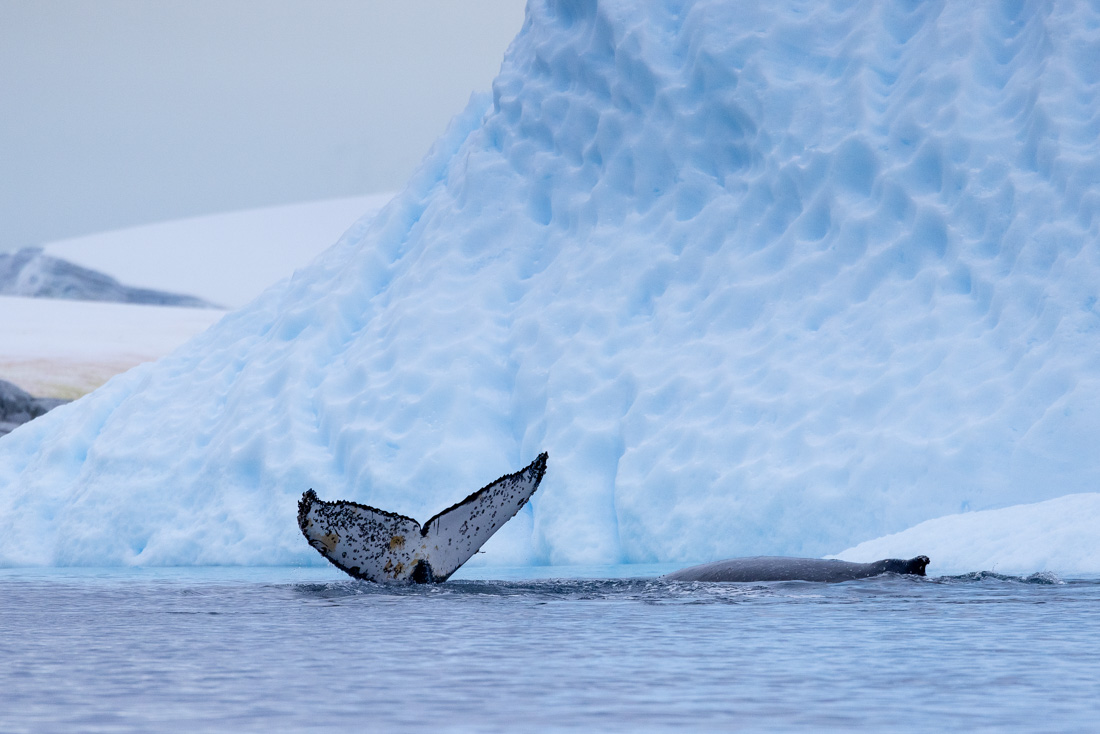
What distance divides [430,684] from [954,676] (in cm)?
182

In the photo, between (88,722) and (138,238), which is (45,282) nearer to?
(138,238)

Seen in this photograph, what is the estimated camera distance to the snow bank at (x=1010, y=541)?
9.84 meters

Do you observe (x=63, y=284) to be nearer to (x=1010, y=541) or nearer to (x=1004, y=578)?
(x=1010, y=541)

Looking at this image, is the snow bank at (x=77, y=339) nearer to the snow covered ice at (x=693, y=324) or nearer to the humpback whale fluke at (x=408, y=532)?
the snow covered ice at (x=693, y=324)

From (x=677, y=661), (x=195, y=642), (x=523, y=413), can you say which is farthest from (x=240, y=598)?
(x=523, y=413)

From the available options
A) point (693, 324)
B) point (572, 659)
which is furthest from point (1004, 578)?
point (693, 324)

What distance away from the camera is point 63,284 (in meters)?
53.9

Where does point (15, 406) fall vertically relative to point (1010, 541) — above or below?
above

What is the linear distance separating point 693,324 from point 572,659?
10.1 m

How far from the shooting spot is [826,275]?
14.8 metres

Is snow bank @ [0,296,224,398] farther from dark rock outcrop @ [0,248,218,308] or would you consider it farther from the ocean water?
the ocean water

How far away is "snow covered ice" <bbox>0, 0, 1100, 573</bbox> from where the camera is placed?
13.3 meters

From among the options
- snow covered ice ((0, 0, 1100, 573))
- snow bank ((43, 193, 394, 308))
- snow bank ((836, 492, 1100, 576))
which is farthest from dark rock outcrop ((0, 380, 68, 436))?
snow bank ((836, 492, 1100, 576))

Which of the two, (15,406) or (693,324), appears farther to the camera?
(15,406)
